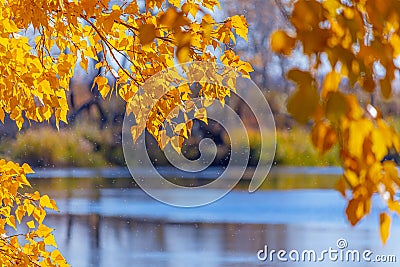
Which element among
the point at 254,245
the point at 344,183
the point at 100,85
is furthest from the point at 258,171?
the point at 344,183

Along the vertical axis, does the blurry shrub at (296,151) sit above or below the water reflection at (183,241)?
above

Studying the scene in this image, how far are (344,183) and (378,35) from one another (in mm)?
90

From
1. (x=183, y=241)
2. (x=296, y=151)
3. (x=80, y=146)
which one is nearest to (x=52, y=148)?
(x=80, y=146)

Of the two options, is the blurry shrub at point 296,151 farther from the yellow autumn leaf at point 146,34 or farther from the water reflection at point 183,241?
the yellow autumn leaf at point 146,34

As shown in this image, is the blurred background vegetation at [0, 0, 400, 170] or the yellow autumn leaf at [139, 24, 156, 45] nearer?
the yellow autumn leaf at [139, 24, 156, 45]

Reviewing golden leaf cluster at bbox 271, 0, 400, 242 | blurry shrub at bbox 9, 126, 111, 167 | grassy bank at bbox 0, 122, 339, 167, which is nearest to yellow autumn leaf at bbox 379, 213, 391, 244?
golden leaf cluster at bbox 271, 0, 400, 242

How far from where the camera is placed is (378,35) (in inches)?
14.3

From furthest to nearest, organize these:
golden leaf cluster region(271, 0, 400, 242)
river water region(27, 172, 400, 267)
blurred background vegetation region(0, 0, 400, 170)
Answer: river water region(27, 172, 400, 267) → blurred background vegetation region(0, 0, 400, 170) → golden leaf cluster region(271, 0, 400, 242)

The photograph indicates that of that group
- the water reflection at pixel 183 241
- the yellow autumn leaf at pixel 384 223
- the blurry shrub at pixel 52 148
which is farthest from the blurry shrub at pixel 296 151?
the yellow autumn leaf at pixel 384 223

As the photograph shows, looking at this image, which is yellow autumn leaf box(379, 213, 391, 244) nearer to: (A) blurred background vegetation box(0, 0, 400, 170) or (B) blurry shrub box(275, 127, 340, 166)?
(A) blurred background vegetation box(0, 0, 400, 170)

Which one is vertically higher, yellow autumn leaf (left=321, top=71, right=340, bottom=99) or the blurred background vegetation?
the blurred background vegetation

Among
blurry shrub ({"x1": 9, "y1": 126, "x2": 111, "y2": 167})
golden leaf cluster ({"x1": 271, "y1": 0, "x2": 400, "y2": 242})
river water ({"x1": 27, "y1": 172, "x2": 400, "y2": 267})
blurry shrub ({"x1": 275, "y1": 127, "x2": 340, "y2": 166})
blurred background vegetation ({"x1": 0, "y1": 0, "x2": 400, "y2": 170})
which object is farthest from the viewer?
blurry shrub ({"x1": 9, "y1": 126, "x2": 111, "y2": 167})

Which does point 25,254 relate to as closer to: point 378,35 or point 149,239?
point 378,35

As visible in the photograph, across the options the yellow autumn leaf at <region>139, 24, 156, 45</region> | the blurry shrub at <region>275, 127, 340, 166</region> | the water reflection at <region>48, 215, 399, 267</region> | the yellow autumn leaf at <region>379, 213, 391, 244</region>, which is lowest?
the water reflection at <region>48, 215, 399, 267</region>
